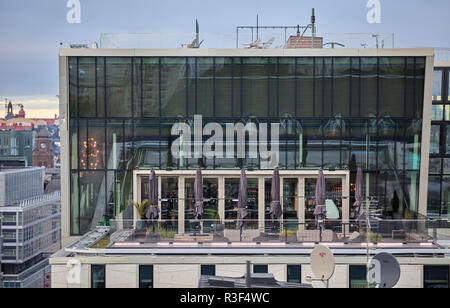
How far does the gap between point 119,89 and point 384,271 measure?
12.8 meters

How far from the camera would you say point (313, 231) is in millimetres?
14000

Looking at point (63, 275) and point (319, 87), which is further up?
point (319, 87)

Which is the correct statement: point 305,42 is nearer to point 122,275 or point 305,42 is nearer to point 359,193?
point 359,193

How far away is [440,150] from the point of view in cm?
2094

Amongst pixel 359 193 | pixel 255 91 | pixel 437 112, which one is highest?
pixel 255 91

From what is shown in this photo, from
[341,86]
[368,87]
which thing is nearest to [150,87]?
[341,86]

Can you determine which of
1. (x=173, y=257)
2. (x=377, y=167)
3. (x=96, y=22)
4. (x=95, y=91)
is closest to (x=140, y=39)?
(x=95, y=91)

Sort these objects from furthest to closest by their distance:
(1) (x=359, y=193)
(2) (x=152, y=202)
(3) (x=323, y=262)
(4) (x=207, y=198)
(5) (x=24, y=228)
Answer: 1. (5) (x=24, y=228)
2. (4) (x=207, y=198)
3. (1) (x=359, y=193)
4. (2) (x=152, y=202)
5. (3) (x=323, y=262)

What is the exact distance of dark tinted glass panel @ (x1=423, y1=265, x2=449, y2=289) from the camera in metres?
12.4

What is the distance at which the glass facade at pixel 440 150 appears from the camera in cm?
1987

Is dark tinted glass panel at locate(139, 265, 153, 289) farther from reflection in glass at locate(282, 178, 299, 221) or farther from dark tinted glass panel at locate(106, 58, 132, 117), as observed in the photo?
dark tinted glass panel at locate(106, 58, 132, 117)
